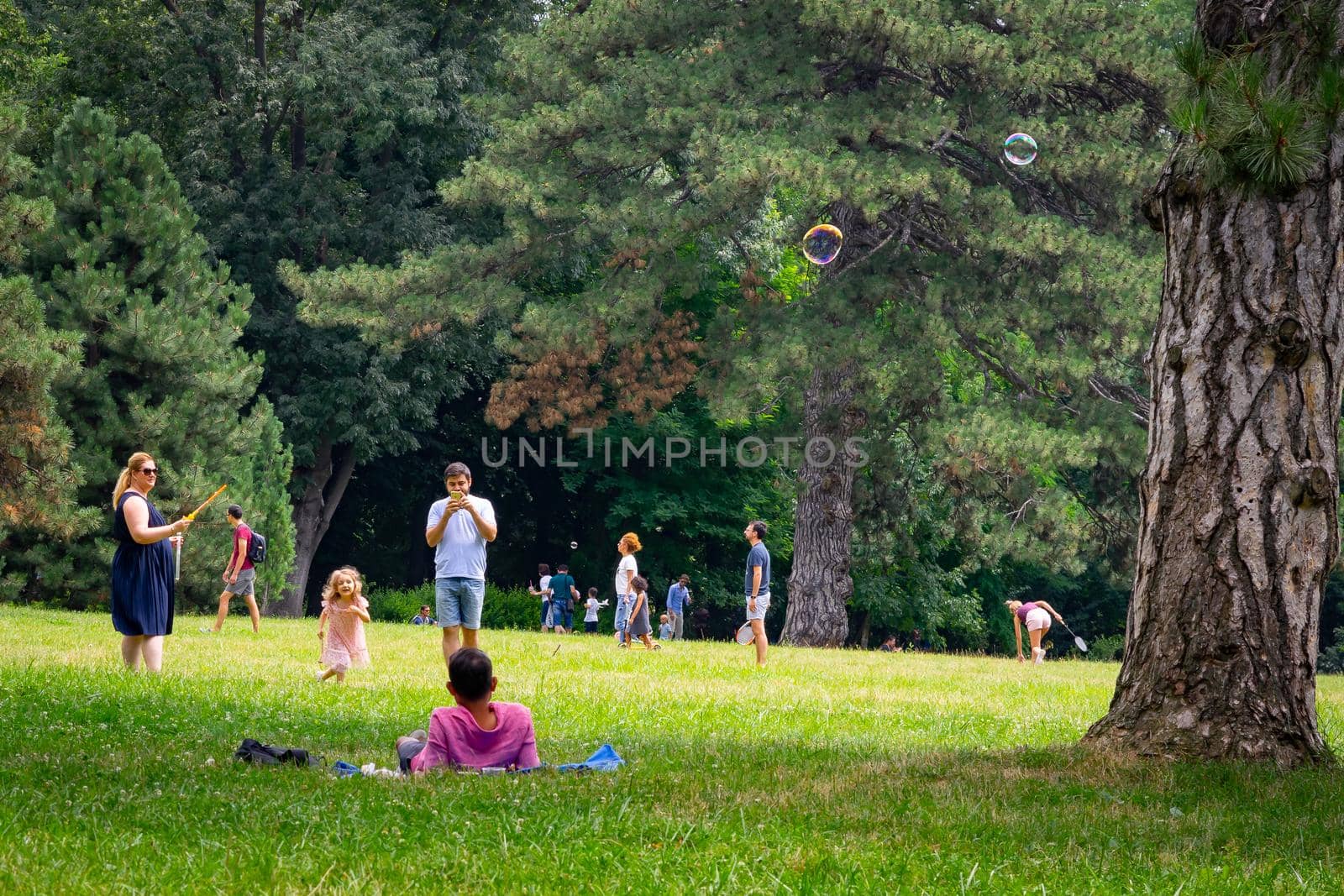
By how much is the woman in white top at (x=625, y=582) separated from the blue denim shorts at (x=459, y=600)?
37.7ft

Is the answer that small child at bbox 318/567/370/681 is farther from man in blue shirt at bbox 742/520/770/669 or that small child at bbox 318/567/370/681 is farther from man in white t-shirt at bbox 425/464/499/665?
man in blue shirt at bbox 742/520/770/669

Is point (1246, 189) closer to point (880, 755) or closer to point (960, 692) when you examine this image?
point (880, 755)


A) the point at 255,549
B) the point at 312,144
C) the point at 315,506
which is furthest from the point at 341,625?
the point at 312,144

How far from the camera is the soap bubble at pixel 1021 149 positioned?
24.8 meters

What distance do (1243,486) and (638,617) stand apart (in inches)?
637

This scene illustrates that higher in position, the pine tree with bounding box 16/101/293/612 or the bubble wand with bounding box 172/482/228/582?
the pine tree with bounding box 16/101/293/612

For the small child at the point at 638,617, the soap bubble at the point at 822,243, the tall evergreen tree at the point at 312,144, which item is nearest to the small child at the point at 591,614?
the tall evergreen tree at the point at 312,144

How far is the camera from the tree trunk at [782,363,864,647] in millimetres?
29719

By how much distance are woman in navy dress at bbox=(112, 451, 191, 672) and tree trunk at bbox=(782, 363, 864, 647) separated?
1918 cm

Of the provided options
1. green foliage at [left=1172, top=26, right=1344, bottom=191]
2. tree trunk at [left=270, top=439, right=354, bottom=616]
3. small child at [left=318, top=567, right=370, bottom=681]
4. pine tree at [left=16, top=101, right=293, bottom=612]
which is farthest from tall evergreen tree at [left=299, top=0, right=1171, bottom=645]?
green foliage at [left=1172, top=26, right=1344, bottom=191]

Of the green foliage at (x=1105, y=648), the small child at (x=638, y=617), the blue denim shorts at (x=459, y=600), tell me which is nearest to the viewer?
the blue denim shorts at (x=459, y=600)

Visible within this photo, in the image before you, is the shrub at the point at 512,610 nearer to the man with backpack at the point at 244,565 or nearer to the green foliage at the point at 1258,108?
the man with backpack at the point at 244,565

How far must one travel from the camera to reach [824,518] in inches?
1189

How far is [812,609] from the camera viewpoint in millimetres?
30031
